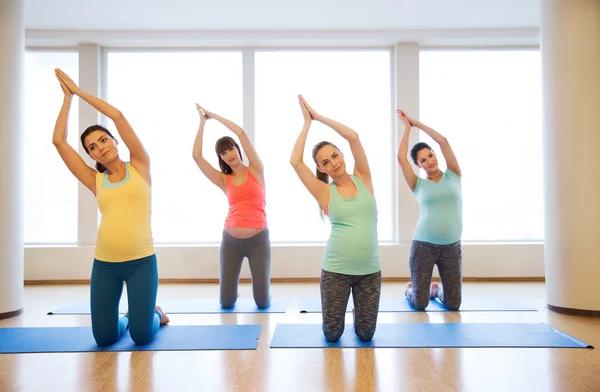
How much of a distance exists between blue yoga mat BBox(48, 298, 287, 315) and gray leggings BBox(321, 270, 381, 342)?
105cm

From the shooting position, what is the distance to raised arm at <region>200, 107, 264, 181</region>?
364 centimetres

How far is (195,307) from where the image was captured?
4.07m

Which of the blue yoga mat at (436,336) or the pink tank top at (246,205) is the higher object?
the pink tank top at (246,205)

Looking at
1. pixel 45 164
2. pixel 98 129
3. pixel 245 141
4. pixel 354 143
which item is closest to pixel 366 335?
pixel 354 143

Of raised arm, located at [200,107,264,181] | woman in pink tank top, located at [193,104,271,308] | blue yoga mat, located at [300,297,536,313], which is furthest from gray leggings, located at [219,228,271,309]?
raised arm, located at [200,107,264,181]

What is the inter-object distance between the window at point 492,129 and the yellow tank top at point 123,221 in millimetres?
3975

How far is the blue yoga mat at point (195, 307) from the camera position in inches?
154

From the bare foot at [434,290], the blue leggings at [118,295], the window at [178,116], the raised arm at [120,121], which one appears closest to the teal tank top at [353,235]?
the blue leggings at [118,295]

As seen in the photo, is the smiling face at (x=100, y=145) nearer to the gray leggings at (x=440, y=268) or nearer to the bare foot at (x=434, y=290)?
the gray leggings at (x=440, y=268)

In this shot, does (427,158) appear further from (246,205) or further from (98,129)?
(98,129)

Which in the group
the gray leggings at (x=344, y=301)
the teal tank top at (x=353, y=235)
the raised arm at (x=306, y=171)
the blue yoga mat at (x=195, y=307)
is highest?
the raised arm at (x=306, y=171)

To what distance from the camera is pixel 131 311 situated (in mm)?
2846

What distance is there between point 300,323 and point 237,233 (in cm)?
90

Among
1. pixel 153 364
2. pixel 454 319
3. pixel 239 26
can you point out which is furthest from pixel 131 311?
pixel 239 26
